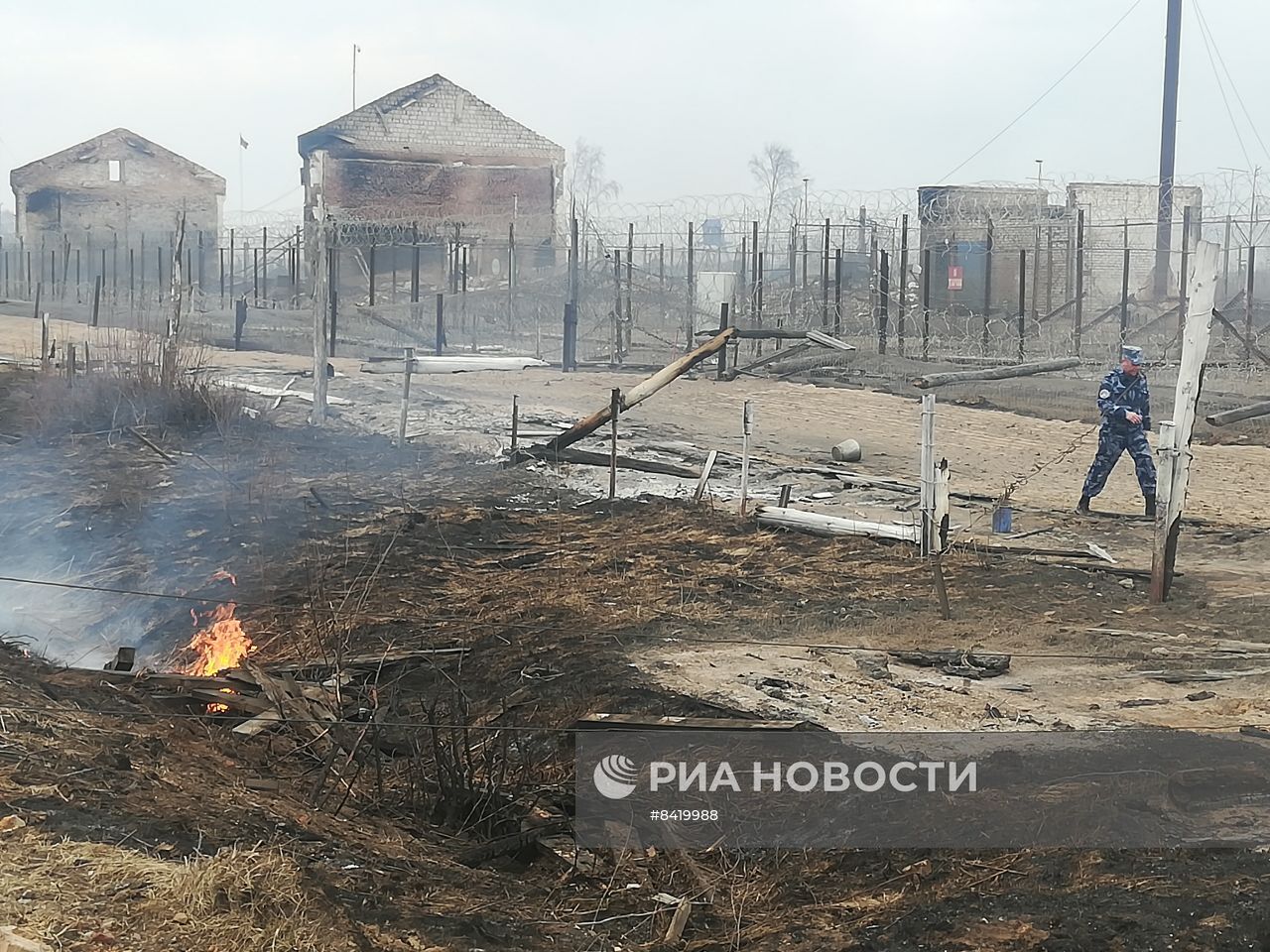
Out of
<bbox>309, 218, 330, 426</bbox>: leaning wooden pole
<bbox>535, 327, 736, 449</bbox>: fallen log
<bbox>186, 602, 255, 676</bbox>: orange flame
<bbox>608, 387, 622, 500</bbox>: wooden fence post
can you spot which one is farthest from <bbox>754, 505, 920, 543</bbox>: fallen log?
<bbox>309, 218, 330, 426</bbox>: leaning wooden pole

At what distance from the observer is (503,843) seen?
5.27 meters

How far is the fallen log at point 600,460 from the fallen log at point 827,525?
7.46 feet

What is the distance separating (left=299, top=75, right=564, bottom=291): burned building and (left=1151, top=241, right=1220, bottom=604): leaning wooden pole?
107 feet

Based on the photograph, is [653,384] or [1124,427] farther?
[653,384]

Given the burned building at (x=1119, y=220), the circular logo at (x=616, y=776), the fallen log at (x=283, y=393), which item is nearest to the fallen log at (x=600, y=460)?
the fallen log at (x=283, y=393)

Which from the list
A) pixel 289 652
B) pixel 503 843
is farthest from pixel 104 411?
pixel 503 843

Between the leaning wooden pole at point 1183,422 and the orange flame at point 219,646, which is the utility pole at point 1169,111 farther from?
the orange flame at point 219,646

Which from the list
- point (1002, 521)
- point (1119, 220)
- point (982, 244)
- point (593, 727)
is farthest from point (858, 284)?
point (593, 727)

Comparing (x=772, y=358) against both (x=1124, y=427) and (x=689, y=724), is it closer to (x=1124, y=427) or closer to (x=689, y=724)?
(x=1124, y=427)

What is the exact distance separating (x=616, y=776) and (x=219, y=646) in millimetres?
3558

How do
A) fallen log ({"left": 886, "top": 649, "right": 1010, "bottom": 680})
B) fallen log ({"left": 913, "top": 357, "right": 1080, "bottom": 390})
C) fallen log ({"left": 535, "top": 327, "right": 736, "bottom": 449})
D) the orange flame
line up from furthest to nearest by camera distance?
fallen log ({"left": 913, "top": 357, "right": 1080, "bottom": 390}), fallen log ({"left": 535, "top": 327, "right": 736, "bottom": 449}), the orange flame, fallen log ({"left": 886, "top": 649, "right": 1010, "bottom": 680})

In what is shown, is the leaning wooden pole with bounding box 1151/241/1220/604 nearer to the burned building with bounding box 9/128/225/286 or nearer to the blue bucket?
the blue bucket

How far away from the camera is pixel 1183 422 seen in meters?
8.41

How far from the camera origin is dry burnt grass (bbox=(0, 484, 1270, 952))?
417 centimetres
